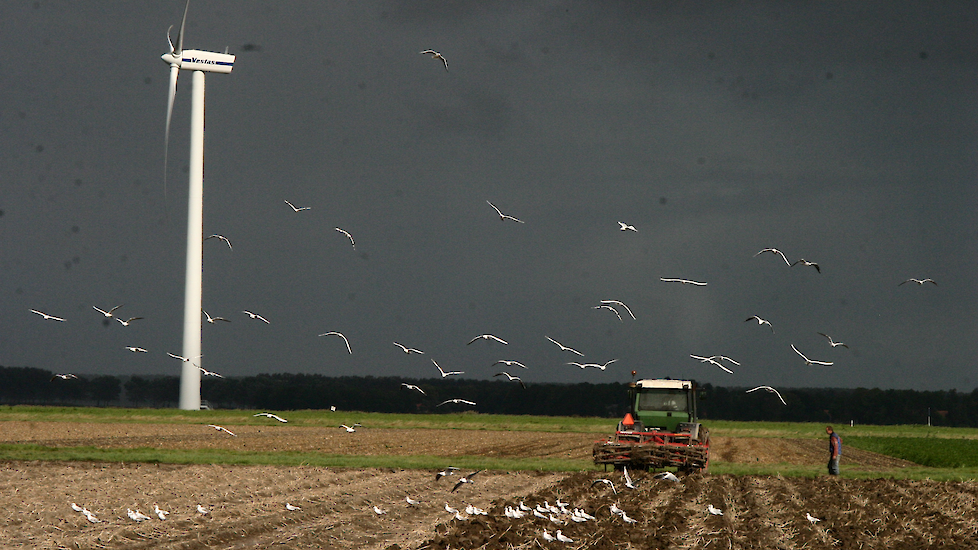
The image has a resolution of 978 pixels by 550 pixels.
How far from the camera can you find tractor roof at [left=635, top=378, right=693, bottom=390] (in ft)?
121

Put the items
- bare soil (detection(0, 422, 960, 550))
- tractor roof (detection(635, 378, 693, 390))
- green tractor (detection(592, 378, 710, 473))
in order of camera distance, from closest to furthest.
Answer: bare soil (detection(0, 422, 960, 550)), green tractor (detection(592, 378, 710, 473)), tractor roof (detection(635, 378, 693, 390))

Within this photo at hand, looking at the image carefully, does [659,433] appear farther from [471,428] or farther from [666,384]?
[471,428]

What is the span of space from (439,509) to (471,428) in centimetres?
5342

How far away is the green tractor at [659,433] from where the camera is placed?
33875mm

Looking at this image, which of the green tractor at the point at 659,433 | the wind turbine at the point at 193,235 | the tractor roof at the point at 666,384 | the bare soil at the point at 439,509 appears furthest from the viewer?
the wind turbine at the point at 193,235

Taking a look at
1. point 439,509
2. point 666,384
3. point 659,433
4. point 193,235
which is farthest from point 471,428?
point 439,509

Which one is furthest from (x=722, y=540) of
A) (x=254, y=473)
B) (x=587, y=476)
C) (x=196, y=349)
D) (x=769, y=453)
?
(x=196, y=349)

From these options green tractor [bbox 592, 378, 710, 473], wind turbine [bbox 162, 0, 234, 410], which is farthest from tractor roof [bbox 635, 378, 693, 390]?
wind turbine [bbox 162, 0, 234, 410]

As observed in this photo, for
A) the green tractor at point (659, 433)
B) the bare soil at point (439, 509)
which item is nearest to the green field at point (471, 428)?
the bare soil at point (439, 509)

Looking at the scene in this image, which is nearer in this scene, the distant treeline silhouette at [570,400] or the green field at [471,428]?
the green field at [471,428]

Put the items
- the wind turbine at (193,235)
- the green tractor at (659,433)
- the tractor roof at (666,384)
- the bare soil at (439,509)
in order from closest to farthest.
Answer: the bare soil at (439,509)
the green tractor at (659,433)
the tractor roof at (666,384)
the wind turbine at (193,235)

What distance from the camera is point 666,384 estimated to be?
121 feet

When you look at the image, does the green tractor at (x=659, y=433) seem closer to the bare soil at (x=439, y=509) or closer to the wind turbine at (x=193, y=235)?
the bare soil at (x=439, y=509)

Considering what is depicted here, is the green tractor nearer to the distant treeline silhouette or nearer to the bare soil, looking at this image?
the bare soil
